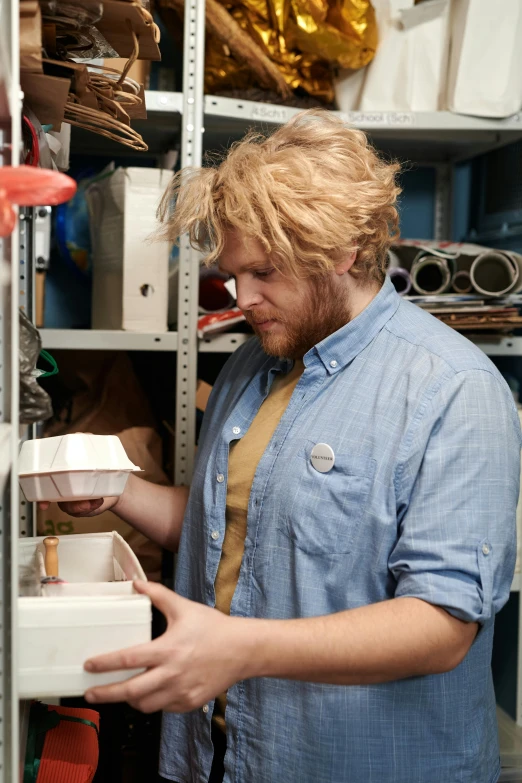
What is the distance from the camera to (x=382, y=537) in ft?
3.31

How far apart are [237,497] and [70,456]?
0.37 metres

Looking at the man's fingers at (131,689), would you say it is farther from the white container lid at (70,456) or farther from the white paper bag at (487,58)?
the white paper bag at (487,58)

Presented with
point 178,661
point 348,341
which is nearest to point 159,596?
point 178,661

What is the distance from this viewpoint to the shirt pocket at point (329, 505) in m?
1.03

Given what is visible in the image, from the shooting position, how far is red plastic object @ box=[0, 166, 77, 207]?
0.54 meters

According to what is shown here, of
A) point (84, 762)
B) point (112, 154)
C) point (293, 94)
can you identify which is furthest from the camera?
point (112, 154)

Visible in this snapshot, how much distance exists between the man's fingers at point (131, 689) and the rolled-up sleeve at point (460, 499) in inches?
14.0

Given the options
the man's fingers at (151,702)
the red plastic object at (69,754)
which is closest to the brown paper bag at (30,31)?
the man's fingers at (151,702)

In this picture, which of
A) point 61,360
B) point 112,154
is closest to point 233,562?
point 61,360

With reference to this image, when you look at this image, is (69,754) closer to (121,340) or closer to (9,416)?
(9,416)

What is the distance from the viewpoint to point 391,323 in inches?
45.7

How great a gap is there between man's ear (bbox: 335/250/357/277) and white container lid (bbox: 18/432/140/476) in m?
0.46

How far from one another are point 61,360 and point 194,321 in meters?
0.46

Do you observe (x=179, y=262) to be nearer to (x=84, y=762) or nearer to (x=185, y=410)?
(x=185, y=410)
